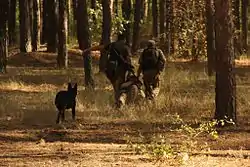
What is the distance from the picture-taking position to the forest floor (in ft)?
28.2

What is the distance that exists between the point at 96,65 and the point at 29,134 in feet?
64.9

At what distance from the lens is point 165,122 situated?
12.6 metres

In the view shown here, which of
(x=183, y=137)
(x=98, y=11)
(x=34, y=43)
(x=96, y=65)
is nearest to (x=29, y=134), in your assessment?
(x=183, y=137)

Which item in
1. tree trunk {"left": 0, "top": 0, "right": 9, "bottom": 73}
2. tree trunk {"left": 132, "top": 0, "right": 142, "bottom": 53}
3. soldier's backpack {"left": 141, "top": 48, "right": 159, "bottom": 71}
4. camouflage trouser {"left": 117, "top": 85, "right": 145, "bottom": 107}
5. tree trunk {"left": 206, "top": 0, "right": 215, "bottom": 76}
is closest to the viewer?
camouflage trouser {"left": 117, "top": 85, "right": 145, "bottom": 107}

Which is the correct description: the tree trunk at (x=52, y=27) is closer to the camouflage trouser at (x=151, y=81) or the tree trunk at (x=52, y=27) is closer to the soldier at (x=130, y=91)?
the camouflage trouser at (x=151, y=81)

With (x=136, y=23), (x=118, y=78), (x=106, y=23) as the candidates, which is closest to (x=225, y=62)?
(x=118, y=78)

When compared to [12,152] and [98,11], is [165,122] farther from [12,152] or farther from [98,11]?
[98,11]

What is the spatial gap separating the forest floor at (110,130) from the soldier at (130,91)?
392 millimetres

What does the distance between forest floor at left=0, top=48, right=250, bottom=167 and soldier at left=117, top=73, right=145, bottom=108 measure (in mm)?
392

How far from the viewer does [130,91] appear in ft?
48.7

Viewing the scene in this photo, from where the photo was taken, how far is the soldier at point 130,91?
14703mm

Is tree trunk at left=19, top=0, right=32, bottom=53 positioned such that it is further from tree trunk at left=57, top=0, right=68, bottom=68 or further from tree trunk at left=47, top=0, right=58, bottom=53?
tree trunk at left=57, top=0, right=68, bottom=68

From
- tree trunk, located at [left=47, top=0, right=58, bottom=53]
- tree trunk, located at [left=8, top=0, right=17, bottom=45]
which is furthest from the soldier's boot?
tree trunk, located at [left=8, top=0, right=17, bottom=45]

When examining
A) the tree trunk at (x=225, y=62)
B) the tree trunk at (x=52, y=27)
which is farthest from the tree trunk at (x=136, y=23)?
the tree trunk at (x=225, y=62)
